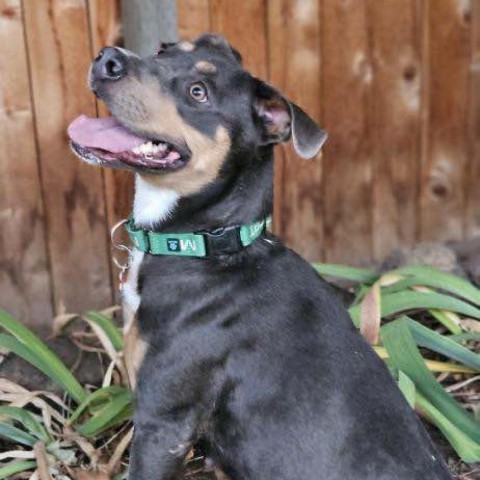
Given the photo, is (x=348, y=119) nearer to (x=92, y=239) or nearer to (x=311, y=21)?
(x=311, y=21)

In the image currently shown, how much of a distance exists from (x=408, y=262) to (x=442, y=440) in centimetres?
145

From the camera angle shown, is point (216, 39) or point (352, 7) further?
point (352, 7)

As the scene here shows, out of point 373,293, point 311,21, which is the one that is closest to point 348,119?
point 311,21

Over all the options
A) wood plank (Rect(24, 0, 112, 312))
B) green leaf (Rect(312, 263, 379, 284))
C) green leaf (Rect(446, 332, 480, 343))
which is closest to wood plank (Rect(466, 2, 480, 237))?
green leaf (Rect(312, 263, 379, 284))

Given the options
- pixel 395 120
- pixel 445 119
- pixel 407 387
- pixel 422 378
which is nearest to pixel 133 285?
pixel 407 387

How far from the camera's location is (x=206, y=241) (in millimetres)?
3502

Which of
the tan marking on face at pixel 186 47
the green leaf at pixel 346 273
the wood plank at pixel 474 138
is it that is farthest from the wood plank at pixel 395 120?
the tan marking on face at pixel 186 47

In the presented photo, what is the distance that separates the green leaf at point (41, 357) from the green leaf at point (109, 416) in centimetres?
16

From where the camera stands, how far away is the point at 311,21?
17.7 ft

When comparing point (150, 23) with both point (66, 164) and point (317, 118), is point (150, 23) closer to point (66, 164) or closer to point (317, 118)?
point (66, 164)

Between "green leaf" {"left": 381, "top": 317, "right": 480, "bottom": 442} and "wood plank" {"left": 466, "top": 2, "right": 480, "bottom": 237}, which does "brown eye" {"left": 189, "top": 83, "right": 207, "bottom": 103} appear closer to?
"green leaf" {"left": 381, "top": 317, "right": 480, "bottom": 442}

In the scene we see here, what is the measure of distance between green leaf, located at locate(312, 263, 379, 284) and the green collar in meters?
1.42

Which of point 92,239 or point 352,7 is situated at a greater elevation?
point 352,7

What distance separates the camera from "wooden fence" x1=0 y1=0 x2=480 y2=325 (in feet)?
16.3
